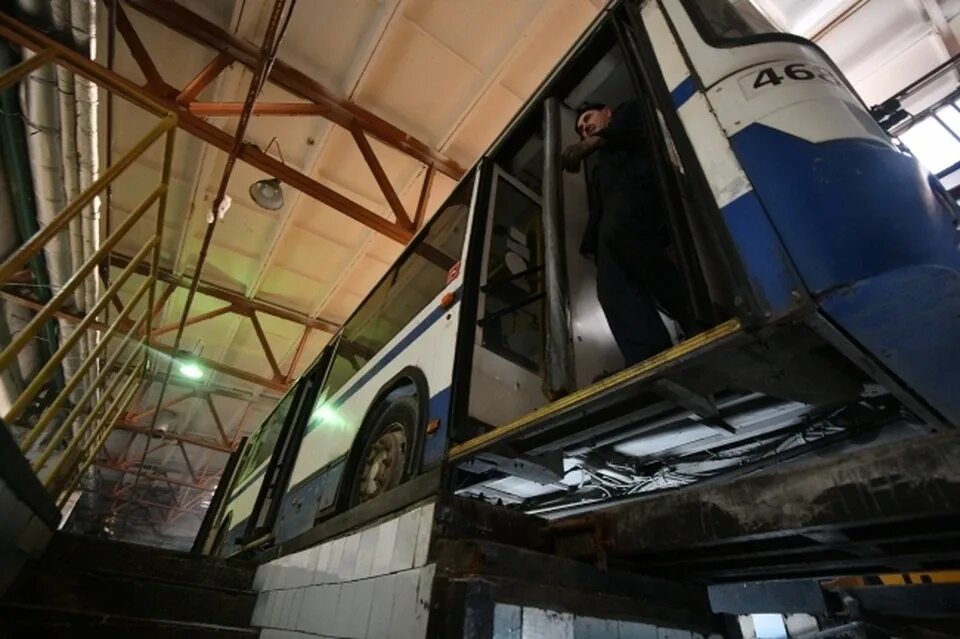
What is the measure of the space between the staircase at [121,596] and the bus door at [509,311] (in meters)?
2.01

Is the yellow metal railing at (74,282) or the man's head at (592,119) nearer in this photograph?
the yellow metal railing at (74,282)

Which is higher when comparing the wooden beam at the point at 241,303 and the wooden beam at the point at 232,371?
the wooden beam at the point at 241,303

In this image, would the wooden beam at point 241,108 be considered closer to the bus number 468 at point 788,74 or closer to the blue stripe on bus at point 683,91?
the blue stripe on bus at point 683,91

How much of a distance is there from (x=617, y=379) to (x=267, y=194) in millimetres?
6077

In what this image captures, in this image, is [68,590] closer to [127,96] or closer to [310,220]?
[127,96]

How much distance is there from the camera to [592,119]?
2730 millimetres

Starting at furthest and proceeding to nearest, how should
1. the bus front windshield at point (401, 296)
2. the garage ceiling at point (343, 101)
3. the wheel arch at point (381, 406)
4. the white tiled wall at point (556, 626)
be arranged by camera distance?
the garage ceiling at point (343, 101) → the bus front windshield at point (401, 296) → the wheel arch at point (381, 406) → the white tiled wall at point (556, 626)

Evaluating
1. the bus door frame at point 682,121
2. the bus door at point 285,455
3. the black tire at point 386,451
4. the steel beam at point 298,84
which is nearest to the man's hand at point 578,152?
the bus door frame at point 682,121

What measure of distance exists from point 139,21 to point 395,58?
3.11 m

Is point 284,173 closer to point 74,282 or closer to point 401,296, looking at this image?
point 401,296

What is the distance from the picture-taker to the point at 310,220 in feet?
26.1

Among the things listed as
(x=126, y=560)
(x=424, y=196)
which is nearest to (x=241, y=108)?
(x=424, y=196)

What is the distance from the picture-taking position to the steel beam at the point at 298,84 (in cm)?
525

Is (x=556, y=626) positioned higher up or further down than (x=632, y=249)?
further down
